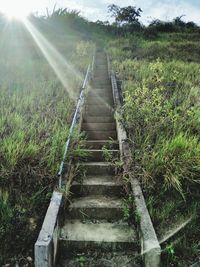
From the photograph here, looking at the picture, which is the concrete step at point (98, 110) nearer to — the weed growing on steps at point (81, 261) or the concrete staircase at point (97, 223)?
the concrete staircase at point (97, 223)

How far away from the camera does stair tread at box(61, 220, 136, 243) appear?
483cm

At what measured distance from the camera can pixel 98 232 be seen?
5000 millimetres

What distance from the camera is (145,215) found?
4887mm

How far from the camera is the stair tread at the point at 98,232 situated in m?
4.83

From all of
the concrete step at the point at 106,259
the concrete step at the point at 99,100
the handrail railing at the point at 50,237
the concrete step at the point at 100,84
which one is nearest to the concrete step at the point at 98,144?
the handrail railing at the point at 50,237

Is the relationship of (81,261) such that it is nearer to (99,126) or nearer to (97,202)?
(97,202)

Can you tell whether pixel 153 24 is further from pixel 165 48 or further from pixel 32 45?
pixel 32 45

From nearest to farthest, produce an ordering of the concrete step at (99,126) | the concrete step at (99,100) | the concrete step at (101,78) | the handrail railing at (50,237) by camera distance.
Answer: the handrail railing at (50,237)
the concrete step at (99,126)
the concrete step at (99,100)
the concrete step at (101,78)

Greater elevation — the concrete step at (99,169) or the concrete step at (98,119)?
the concrete step at (98,119)

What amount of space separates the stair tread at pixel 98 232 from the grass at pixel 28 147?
0.47 meters

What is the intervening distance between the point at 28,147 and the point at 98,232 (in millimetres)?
1929

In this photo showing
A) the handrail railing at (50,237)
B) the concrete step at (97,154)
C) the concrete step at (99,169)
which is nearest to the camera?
the handrail railing at (50,237)

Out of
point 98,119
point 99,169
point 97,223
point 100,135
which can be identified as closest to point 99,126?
point 98,119

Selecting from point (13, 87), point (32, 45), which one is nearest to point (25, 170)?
point (13, 87)
